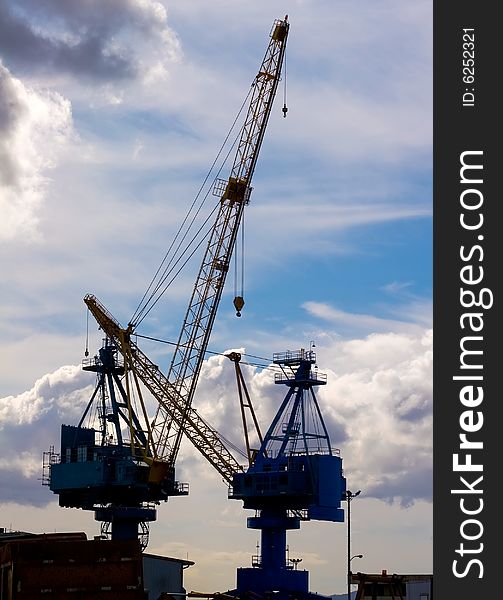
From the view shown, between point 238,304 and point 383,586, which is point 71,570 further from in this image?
point 238,304

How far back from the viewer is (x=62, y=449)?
123875 millimetres

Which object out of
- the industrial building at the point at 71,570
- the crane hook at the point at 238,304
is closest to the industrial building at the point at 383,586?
the industrial building at the point at 71,570

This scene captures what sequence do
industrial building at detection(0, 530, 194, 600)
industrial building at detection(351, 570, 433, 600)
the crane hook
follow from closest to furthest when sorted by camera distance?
industrial building at detection(0, 530, 194, 600) → industrial building at detection(351, 570, 433, 600) → the crane hook

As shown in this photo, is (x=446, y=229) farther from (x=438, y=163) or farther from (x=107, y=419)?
(x=107, y=419)

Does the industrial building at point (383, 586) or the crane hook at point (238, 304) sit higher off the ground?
the crane hook at point (238, 304)

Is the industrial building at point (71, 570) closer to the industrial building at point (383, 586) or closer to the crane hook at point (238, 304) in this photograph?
the industrial building at point (383, 586)

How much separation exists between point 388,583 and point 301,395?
4979 centimetres

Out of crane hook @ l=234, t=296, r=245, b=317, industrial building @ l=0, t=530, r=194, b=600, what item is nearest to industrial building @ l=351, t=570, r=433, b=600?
industrial building @ l=0, t=530, r=194, b=600

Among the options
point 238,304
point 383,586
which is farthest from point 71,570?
point 238,304

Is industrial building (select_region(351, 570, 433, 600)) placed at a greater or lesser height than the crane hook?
lesser

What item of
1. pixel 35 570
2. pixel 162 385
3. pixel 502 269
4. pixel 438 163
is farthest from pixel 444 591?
pixel 162 385

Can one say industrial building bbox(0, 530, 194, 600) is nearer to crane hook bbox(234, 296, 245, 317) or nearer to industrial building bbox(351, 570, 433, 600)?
industrial building bbox(351, 570, 433, 600)

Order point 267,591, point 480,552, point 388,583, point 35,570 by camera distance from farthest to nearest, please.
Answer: point 267,591 < point 388,583 < point 35,570 < point 480,552

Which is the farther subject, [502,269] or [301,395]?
[301,395]
